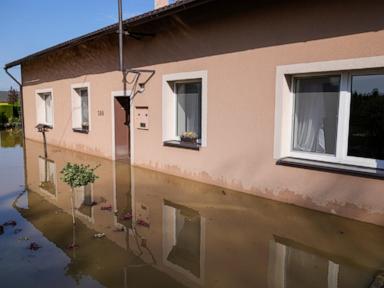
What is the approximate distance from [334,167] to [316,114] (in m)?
1.03

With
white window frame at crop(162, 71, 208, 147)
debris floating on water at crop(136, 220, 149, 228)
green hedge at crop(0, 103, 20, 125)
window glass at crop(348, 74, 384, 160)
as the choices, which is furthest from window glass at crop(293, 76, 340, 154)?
green hedge at crop(0, 103, 20, 125)

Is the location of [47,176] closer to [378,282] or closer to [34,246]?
[34,246]

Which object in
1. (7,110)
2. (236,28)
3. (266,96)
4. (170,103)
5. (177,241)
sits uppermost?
(236,28)

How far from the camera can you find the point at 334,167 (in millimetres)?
5445

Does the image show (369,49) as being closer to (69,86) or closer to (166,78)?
(166,78)

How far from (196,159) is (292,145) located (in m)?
2.38

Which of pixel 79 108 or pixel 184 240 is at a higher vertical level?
pixel 79 108

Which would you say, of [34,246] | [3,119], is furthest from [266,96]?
[3,119]

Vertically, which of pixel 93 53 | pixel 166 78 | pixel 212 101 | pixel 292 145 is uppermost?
pixel 93 53

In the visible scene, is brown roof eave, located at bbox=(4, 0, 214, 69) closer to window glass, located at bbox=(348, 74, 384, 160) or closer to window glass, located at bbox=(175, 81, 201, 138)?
window glass, located at bbox=(175, 81, 201, 138)

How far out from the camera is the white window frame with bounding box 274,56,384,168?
5189 millimetres

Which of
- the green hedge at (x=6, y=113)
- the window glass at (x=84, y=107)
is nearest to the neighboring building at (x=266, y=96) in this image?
the window glass at (x=84, y=107)

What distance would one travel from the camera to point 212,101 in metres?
7.44

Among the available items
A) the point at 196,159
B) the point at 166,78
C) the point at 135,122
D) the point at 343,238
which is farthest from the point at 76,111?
the point at 343,238
